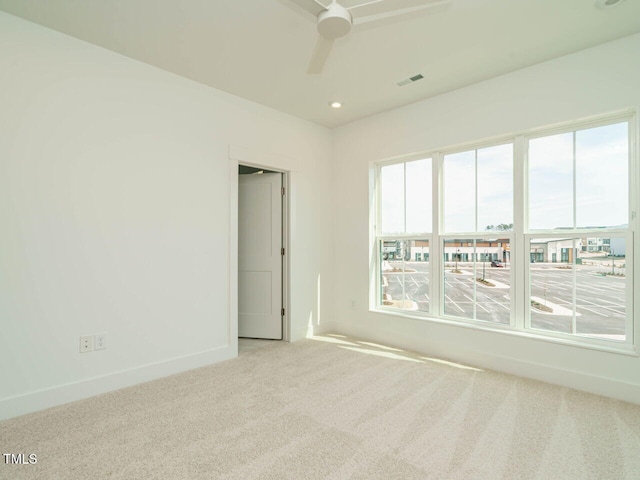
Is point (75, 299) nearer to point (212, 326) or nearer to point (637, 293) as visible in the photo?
point (212, 326)

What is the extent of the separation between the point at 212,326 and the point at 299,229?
1539 mm

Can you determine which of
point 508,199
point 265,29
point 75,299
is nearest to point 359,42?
point 265,29

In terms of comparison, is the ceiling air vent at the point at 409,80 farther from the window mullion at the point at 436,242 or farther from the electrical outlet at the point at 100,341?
the electrical outlet at the point at 100,341

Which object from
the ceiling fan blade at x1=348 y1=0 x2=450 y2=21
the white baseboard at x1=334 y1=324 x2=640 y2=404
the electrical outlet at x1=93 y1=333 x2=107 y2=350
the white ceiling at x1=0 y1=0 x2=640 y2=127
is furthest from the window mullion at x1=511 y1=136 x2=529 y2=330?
the electrical outlet at x1=93 y1=333 x2=107 y2=350

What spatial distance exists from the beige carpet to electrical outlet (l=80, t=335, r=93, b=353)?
0.39 m

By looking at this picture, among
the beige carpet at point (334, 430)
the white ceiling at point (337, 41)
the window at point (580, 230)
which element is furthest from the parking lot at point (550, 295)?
the white ceiling at point (337, 41)

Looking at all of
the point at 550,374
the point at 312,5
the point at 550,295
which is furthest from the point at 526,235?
the point at 312,5

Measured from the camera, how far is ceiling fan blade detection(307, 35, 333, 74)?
6.09ft

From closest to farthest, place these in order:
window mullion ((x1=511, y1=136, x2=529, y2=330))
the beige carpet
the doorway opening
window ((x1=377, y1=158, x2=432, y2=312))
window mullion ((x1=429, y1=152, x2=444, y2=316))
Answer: the beige carpet
window mullion ((x1=511, y1=136, x2=529, y2=330))
window mullion ((x1=429, y1=152, x2=444, y2=316))
window ((x1=377, y1=158, x2=432, y2=312))
the doorway opening

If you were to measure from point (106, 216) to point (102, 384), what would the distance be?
1322 mm

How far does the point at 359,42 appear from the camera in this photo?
8.08 feet

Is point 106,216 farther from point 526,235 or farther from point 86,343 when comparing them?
point 526,235

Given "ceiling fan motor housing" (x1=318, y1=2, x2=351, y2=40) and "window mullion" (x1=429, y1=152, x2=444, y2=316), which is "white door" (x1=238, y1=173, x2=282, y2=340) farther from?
"ceiling fan motor housing" (x1=318, y1=2, x2=351, y2=40)

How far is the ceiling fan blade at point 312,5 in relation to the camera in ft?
5.16
